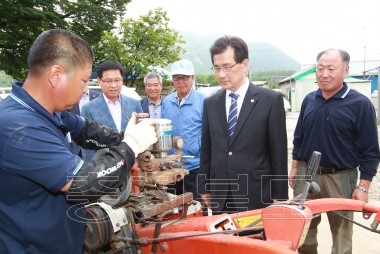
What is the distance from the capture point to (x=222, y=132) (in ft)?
8.20

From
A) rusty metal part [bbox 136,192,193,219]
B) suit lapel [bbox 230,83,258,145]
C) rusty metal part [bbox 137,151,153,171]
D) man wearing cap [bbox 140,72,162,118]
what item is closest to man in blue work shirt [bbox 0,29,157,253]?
rusty metal part [bbox 137,151,153,171]

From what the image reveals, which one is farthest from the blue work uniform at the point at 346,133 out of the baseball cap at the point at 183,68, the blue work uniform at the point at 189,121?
the baseball cap at the point at 183,68

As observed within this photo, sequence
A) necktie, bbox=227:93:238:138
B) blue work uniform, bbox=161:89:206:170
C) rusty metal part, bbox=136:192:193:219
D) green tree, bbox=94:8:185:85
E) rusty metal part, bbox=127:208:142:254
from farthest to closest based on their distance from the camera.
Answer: green tree, bbox=94:8:185:85 → blue work uniform, bbox=161:89:206:170 → necktie, bbox=227:93:238:138 → rusty metal part, bbox=127:208:142:254 → rusty metal part, bbox=136:192:193:219

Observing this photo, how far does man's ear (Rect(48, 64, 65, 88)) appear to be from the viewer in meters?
1.53

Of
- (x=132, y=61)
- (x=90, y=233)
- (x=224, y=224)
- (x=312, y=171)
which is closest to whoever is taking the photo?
(x=312, y=171)

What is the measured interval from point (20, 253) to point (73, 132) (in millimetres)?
827

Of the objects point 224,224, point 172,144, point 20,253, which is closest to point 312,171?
point 224,224

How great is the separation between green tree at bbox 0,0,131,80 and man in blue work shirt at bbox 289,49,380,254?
11.1 m

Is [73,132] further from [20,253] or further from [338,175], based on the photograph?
[338,175]

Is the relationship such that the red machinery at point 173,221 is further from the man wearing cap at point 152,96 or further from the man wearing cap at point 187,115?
the man wearing cap at point 152,96

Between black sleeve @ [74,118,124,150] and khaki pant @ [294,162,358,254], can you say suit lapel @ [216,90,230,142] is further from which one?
khaki pant @ [294,162,358,254]

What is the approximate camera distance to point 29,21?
1148 centimetres

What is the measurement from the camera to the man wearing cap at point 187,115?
342cm

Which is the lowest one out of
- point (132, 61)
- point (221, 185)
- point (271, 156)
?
point (221, 185)
